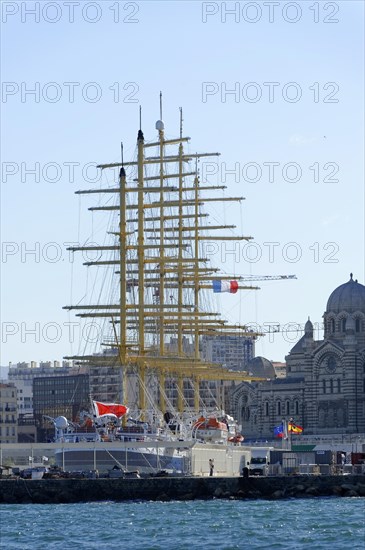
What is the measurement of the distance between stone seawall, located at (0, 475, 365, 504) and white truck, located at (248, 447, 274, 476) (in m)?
6.41

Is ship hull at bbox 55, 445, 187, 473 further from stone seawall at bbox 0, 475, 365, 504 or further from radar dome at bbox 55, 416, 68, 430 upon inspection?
stone seawall at bbox 0, 475, 365, 504

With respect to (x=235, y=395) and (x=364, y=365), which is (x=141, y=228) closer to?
(x=364, y=365)

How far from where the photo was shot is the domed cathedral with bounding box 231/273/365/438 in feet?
559

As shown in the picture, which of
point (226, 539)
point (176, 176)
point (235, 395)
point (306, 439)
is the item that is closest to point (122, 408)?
point (176, 176)

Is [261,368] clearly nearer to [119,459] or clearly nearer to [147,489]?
[119,459]

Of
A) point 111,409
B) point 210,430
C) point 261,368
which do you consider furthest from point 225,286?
point 261,368

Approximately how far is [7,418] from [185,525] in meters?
114

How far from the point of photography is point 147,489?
79750 mm

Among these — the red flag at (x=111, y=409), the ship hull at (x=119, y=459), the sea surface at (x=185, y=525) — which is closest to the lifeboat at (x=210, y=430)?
the red flag at (x=111, y=409)

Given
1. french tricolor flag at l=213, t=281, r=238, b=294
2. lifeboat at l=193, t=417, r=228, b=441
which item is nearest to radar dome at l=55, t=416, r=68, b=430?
lifeboat at l=193, t=417, r=228, b=441

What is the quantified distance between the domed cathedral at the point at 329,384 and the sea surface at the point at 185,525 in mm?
90904

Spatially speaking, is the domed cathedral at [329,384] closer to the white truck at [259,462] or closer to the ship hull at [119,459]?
the white truck at [259,462]

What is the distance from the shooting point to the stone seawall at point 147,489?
79.2m

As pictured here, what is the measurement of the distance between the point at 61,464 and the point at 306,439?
73.9 metres
